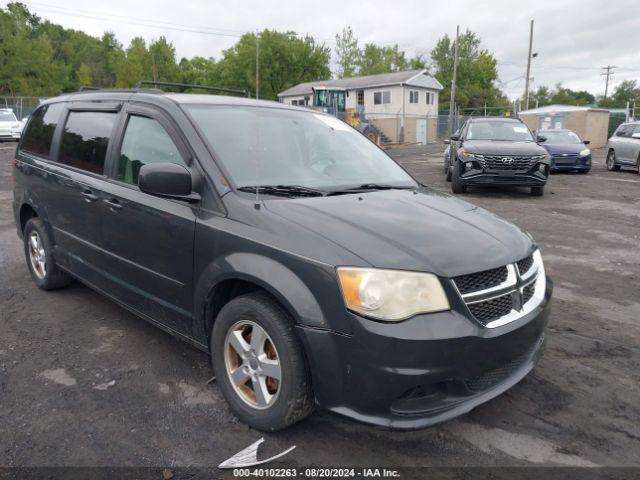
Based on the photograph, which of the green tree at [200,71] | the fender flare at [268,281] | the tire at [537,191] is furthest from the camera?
the green tree at [200,71]

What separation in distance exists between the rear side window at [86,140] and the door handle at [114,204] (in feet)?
1.07

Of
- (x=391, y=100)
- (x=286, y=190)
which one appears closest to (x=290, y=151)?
(x=286, y=190)

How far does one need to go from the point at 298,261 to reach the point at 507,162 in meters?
9.21

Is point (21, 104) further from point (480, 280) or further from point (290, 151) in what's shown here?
point (480, 280)

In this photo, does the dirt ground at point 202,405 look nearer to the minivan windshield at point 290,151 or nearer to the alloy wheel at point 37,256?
the alloy wheel at point 37,256

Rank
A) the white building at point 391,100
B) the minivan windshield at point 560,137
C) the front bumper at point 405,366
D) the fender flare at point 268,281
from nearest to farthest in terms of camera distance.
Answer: the front bumper at point 405,366 → the fender flare at point 268,281 → the minivan windshield at point 560,137 → the white building at point 391,100

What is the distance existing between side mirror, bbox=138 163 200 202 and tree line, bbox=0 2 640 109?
55666 millimetres

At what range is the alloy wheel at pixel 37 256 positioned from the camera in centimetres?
483

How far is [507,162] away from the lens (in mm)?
10664

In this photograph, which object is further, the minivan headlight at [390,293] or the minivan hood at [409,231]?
the minivan hood at [409,231]

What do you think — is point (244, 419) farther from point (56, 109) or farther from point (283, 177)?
point (56, 109)

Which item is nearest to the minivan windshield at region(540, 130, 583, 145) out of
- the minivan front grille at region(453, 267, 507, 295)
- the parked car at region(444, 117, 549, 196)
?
the parked car at region(444, 117, 549, 196)

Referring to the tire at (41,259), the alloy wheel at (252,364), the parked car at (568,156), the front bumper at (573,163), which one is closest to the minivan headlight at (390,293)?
the alloy wheel at (252,364)

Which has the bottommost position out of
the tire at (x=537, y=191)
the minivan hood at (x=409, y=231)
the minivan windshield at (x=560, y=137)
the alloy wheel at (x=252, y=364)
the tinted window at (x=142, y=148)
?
the alloy wheel at (x=252, y=364)
